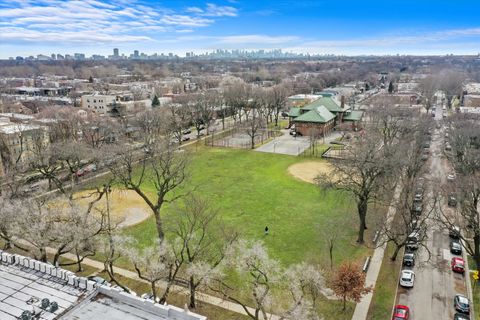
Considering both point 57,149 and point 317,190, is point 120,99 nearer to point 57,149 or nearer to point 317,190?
point 57,149

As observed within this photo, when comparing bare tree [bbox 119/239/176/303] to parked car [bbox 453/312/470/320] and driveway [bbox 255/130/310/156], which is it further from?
driveway [bbox 255/130/310/156]

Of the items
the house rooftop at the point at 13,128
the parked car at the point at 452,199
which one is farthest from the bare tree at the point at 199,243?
the house rooftop at the point at 13,128

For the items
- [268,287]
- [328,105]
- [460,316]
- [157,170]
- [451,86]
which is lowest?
[460,316]

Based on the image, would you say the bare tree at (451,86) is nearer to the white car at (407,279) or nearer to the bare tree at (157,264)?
the white car at (407,279)

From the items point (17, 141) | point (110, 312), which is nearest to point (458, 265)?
point (110, 312)

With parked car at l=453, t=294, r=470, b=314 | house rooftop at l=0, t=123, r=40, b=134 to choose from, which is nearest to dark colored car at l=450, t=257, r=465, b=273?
parked car at l=453, t=294, r=470, b=314

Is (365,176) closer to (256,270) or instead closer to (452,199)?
(452,199)
